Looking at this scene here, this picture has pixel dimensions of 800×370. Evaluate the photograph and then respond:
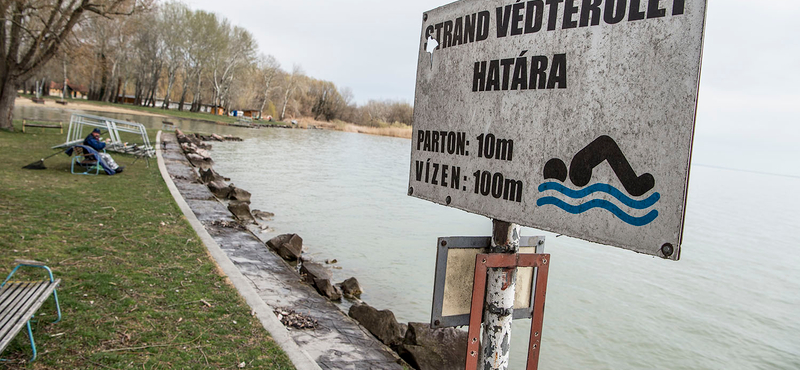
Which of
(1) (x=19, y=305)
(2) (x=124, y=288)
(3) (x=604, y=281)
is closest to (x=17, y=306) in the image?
(1) (x=19, y=305)

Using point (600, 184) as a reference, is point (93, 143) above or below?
below

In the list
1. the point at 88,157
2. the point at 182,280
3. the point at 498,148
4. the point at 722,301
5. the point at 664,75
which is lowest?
the point at 722,301

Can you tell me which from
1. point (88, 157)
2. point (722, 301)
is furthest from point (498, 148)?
point (88, 157)

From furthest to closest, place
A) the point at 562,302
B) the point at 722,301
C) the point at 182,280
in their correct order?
the point at 722,301 → the point at 562,302 → the point at 182,280

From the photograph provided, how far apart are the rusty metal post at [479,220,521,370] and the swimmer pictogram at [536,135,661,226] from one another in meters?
0.23

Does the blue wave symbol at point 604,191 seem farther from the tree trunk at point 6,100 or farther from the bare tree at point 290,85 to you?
the bare tree at point 290,85

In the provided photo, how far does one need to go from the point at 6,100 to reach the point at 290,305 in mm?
20060

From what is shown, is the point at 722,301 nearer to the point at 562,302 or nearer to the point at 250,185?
the point at 562,302

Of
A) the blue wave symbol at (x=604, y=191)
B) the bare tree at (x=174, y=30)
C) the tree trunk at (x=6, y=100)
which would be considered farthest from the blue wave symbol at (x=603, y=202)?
the bare tree at (x=174, y=30)

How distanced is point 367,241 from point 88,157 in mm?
7439

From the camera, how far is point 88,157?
519 inches

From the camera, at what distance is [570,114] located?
5.82ft

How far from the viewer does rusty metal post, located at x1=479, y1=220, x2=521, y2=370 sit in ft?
6.57

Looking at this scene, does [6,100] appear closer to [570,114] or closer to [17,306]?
[17,306]
